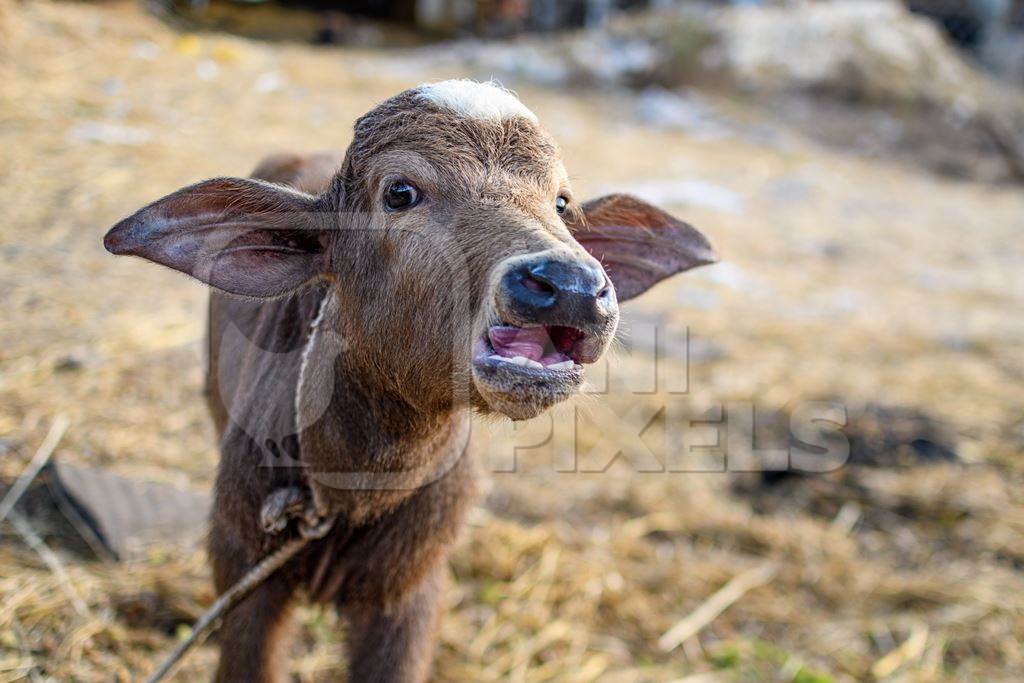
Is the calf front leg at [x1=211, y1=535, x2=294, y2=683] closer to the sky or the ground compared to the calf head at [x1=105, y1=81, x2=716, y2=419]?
closer to the ground

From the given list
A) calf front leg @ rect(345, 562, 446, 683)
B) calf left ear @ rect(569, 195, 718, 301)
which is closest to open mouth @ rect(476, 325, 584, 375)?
calf left ear @ rect(569, 195, 718, 301)

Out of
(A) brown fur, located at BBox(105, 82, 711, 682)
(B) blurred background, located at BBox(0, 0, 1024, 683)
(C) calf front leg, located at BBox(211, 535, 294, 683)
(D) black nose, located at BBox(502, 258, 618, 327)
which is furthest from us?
(B) blurred background, located at BBox(0, 0, 1024, 683)

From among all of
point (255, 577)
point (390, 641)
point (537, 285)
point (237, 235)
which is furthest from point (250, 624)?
point (537, 285)

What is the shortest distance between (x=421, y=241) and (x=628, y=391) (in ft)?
13.1

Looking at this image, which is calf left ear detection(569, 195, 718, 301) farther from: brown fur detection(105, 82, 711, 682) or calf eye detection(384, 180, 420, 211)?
calf eye detection(384, 180, 420, 211)


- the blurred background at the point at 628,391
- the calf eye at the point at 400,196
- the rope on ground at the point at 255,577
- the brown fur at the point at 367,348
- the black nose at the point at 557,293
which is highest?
the black nose at the point at 557,293

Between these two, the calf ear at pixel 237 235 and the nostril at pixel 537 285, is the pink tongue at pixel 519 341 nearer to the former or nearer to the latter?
the nostril at pixel 537 285

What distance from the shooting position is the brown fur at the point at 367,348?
2.74 m

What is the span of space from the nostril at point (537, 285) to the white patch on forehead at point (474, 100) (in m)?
0.82

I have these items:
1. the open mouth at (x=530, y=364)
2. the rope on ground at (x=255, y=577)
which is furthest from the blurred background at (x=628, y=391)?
the open mouth at (x=530, y=364)

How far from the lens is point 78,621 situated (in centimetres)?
364

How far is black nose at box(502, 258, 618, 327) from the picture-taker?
224 centimetres

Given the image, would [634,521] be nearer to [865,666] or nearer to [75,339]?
[865,666]

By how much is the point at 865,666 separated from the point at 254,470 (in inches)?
118
